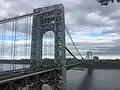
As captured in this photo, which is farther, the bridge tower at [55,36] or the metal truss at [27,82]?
the bridge tower at [55,36]

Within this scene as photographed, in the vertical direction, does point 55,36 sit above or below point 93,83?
above

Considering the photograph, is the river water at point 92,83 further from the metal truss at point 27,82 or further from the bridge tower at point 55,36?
the metal truss at point 27,82

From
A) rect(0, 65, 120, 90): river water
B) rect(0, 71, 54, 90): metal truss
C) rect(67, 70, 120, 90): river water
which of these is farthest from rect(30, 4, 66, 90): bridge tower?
rect(67, 70, 120, 90): river water

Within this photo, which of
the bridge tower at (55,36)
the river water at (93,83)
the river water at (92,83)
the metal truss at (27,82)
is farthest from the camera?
the river water at (93,83)

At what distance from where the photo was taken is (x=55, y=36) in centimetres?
3634

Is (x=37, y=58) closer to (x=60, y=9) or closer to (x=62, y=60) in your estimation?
(x=62, y=60)

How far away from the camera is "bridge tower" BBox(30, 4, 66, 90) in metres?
35.8

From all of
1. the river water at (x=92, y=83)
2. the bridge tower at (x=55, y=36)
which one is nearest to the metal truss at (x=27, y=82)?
the bridge tower at (x=55, y=36)

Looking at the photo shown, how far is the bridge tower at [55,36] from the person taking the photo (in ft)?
117

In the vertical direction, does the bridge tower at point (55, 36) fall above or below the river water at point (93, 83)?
above

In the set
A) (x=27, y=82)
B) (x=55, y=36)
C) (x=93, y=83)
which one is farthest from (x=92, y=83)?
(x=27, y=82)

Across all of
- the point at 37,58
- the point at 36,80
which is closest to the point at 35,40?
the point at 37,58

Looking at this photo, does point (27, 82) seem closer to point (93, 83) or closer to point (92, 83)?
point (92, 83)

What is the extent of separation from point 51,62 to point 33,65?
9.55ft
